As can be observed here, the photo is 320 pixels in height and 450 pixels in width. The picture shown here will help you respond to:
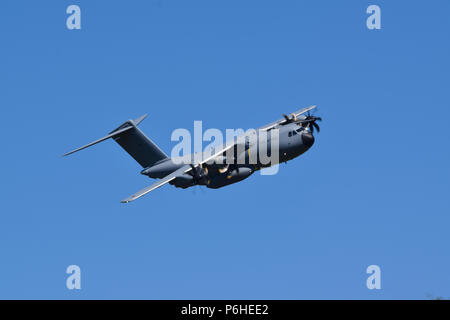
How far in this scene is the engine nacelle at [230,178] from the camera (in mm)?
50334

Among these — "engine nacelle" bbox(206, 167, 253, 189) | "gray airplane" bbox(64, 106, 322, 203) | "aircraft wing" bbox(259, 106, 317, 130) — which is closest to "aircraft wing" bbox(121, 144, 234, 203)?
"gray airplane" bbox(64, 106, 322, 203)

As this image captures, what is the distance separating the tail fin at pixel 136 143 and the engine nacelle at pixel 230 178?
5025 mm

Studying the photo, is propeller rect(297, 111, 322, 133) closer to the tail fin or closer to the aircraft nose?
the aircraft nose

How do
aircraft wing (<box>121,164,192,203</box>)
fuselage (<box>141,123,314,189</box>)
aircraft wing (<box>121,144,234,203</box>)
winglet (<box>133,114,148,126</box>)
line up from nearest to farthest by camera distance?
aircraft wing (<box>121,164,192,203</box>) < aircraft wing (<box>121,144,234,203</box>) < fuselage (<box>141,123,314,189</box>) < winglet (<box>133,114,148,126</box>)

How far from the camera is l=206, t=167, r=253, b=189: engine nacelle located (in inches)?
1982

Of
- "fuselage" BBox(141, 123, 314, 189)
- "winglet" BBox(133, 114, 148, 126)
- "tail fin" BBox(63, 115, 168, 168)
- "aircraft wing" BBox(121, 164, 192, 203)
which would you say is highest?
"winglet" BBox(133, 114, 148, 126)

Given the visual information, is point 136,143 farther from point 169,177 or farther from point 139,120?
point 169,177

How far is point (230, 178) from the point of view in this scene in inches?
1982

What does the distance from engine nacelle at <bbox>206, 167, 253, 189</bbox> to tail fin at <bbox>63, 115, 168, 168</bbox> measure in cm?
503

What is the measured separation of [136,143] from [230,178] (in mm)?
8200

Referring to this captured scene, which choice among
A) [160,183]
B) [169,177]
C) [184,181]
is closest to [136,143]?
[184,181]

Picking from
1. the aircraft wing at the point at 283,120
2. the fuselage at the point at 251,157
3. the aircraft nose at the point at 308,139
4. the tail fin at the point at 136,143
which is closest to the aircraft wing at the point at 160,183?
the fuselage at the point at 251,157
